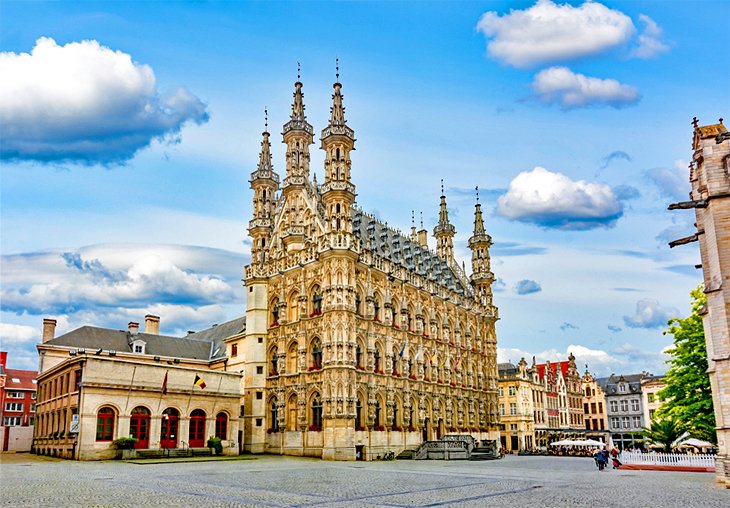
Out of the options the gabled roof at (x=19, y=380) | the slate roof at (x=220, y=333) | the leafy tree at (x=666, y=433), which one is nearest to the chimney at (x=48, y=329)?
the slate roof at (x=220, y=333)

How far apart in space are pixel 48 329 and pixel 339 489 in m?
49.2

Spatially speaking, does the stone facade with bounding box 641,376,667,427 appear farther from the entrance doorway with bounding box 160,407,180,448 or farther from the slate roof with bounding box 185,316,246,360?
the entrance doorway with bounding box 160,407,180,448

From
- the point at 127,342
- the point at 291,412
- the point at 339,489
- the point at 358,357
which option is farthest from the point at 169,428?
the point at 339,489

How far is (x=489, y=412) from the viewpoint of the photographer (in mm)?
76812

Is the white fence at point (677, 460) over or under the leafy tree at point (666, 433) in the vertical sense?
under

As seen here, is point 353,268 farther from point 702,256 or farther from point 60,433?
point 702,256

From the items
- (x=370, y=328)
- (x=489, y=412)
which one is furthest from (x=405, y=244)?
(x=489, y=412)

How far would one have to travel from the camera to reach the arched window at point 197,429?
50.1 m

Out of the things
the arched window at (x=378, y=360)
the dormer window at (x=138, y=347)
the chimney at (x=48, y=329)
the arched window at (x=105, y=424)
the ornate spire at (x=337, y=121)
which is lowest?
the arched window at (x=105, y=424)

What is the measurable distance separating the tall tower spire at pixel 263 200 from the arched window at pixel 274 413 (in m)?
13.8

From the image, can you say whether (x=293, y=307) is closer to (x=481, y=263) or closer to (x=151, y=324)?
(x=151, y=324)

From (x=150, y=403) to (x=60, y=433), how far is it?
737 centimetres

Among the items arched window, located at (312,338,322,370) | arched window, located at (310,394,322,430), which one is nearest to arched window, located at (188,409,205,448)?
arched window, located at (310,394,322,430)

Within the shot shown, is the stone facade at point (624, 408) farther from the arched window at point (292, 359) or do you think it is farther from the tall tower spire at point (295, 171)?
the tall tower spire at point (295, 171)
